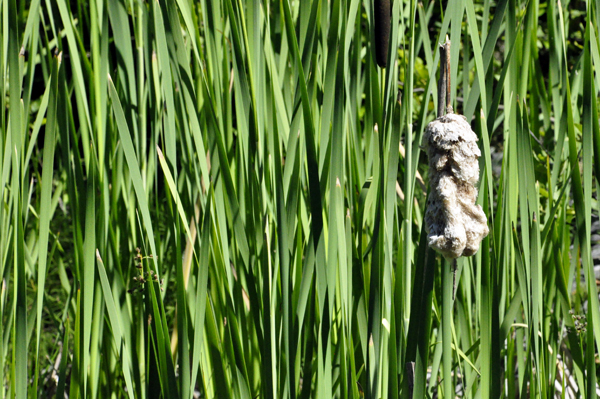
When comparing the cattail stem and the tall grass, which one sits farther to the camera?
the tall grass

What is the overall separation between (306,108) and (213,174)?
0.64ft

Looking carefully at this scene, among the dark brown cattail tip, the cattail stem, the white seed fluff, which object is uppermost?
the dark brown cattail tip

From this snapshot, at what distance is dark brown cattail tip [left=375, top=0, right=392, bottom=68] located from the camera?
18.0 inches

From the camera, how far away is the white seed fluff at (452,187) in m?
0.41

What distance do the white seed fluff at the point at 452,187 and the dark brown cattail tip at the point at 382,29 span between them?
0.09m

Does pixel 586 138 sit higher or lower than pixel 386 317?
higher

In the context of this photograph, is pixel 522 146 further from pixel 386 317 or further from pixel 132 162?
pixel 132 162

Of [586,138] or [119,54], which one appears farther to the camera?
[119,54]

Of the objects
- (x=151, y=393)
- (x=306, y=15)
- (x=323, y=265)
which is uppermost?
(x=306, y=15)

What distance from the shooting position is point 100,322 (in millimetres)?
667

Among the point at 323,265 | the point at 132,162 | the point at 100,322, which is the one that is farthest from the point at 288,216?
the point at 100,322

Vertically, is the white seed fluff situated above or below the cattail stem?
below

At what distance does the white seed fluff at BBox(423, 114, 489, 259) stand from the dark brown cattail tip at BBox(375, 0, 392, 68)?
0.29ft

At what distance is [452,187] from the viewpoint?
41 centimetres
